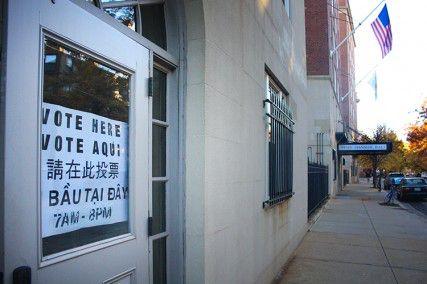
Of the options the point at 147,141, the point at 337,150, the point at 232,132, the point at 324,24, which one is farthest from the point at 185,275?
the point at 337,150

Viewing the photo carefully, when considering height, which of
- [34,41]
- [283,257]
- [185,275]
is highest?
[34,41]

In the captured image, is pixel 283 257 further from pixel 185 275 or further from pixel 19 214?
pixel 19 214

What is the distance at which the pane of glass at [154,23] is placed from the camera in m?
3.63

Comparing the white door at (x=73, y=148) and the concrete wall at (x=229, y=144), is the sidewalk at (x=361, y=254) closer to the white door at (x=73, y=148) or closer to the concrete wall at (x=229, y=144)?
the concrete wall at (x=229, y=144)

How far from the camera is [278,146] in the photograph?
7020mm

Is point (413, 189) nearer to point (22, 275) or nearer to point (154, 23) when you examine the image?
point (154, 23)

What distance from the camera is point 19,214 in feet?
7.06

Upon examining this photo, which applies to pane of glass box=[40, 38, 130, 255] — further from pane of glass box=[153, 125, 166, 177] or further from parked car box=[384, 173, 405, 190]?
parked car box=[384, 173, 405, 190]

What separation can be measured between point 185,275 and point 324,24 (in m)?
26.8

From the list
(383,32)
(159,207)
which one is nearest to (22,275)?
(159,207)

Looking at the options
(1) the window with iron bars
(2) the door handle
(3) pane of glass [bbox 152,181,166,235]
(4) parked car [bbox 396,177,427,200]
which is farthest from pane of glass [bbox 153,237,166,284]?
(4) parked car [bbox 396,177,427,200]

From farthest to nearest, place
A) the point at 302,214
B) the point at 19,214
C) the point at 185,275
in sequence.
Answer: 1. the point at 302,214
2. the point at 185,275
3. the point at 19,214

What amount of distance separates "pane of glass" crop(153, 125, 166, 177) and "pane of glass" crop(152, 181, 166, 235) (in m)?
0.10

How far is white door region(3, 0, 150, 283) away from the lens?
2172mm
